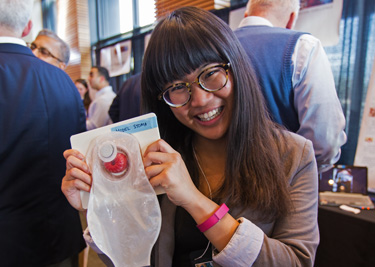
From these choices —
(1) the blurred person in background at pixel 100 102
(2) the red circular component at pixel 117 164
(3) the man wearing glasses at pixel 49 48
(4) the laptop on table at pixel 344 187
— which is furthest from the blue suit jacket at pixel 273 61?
(1) the blurred person in background at pixel 100 102

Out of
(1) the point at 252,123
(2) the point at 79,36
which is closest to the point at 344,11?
(1) the point at 252,123

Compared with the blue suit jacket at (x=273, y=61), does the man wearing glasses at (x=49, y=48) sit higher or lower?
higher

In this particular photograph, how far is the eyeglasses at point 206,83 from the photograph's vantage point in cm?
80

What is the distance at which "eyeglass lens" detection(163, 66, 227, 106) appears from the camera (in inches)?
31.5

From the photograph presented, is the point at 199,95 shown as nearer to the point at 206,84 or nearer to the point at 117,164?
the point at 206,84

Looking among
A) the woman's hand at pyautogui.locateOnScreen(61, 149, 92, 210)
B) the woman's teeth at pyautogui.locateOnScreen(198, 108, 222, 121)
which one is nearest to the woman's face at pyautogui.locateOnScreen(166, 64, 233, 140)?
the woman's teeth at pyautogui.locateOnScreen(198, 108, 222, 121)

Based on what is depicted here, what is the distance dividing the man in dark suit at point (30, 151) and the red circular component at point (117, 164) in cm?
65

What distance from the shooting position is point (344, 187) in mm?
1987

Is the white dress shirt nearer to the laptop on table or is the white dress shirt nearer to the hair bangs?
the hair bangs

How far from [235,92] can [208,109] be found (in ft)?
0.32

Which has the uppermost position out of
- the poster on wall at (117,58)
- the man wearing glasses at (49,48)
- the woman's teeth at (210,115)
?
the poster on wall at (117,58)

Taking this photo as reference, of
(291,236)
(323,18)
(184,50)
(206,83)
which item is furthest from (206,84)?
(323,18)

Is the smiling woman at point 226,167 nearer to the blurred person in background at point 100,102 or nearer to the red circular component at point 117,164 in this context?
the red circular component at point 117,164

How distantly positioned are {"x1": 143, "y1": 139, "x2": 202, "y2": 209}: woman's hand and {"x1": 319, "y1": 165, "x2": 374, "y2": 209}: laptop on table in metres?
1.53
